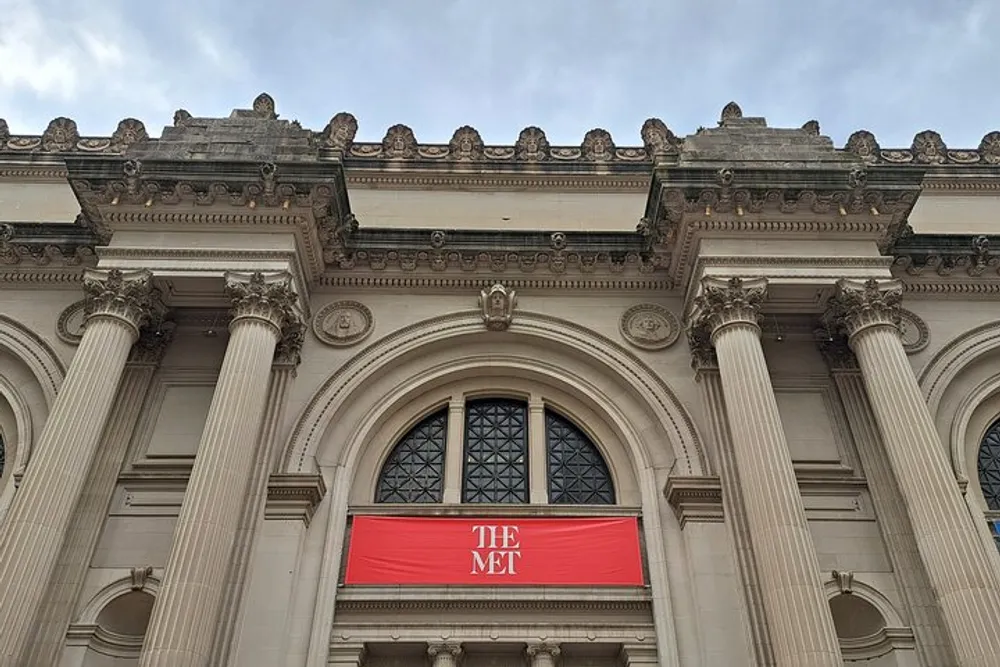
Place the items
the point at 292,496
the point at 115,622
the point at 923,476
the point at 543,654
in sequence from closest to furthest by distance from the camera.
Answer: the point at 923,476, the point at 543,654, the point at 115,622, the point at 292,496

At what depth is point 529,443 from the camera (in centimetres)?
1838

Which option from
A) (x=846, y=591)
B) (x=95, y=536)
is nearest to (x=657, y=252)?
(x=846, y=591)

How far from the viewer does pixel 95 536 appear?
16016mm

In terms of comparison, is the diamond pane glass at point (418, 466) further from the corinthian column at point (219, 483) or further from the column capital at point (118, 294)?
the column capital at point (118, 294)

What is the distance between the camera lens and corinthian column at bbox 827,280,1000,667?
13188 millimetres

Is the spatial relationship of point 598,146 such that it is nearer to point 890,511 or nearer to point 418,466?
point 418,466

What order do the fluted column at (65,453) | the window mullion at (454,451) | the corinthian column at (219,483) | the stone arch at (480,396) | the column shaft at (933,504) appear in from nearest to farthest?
the corinthian column at (219,483) → the column shaft at (933,504) → the fluted column at (65,453) → the window mullion at (454,451) → the stone arch at (480,396)

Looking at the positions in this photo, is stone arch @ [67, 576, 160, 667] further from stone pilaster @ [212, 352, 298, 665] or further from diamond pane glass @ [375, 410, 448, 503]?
diamond pane glass @ [375, 410, 448, 503]

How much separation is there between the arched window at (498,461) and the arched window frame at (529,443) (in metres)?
0.02

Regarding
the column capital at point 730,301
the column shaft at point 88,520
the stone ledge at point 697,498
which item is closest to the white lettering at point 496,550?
the stone ledge at point 697,498

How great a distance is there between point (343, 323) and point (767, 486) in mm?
10243

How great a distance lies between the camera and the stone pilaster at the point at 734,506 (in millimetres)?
14352

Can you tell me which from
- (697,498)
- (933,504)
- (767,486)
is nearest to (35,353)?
(697,498)

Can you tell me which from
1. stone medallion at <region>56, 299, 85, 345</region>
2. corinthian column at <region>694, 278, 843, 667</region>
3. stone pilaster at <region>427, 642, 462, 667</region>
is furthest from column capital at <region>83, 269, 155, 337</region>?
corinthian column at <region>694, 278, 843, 667</region>
